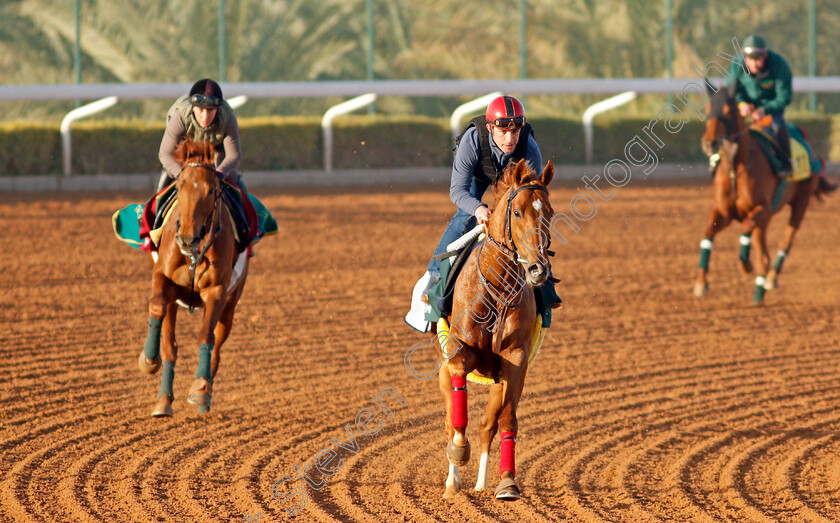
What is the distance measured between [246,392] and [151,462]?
197 cm

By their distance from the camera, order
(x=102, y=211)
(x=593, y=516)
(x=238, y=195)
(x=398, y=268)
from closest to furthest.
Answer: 1. (x=593, y=516)
2. (x=238, y=195)
3. (x=398, y=268)
4. (x=102, y=211)

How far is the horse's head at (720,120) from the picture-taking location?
38.2 feet

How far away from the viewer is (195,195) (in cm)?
705

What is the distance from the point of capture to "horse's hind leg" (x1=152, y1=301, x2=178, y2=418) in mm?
7297

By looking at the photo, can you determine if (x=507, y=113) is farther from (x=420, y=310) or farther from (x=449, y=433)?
(x=449, y=433)

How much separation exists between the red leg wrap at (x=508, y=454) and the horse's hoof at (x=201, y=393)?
98.5 inches

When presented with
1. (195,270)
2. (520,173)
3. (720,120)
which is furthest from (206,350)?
(720,120)

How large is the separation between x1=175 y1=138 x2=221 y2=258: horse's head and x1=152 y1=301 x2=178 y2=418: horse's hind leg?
2.36 feet

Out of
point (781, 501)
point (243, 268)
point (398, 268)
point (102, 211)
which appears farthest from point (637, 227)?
point (781, 501)

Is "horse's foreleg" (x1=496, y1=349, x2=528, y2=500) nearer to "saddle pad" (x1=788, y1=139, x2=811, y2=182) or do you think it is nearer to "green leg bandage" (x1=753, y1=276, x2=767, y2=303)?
"green leg bandage" (x1=753, y1=276, x2=767, y2=303)

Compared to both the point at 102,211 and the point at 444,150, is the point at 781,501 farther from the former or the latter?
the point at 444,150

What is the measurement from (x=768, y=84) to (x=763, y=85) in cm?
6

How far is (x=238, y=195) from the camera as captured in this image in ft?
26.3

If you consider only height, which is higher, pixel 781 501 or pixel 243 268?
pixel 243 268
